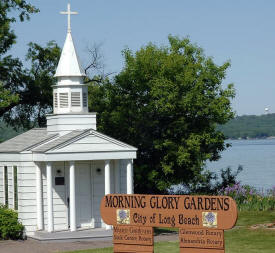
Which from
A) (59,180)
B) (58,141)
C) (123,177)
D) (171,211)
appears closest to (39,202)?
(59,180)

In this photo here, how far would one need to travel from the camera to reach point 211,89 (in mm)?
38469

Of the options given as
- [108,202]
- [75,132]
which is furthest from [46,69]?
[108,202]

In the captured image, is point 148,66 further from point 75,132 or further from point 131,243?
point 131,243

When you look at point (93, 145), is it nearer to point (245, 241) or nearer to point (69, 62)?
point (69, 62)

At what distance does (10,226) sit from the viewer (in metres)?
25.0

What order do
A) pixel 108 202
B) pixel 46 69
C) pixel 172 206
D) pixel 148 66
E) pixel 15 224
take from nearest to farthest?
pixel 172 206, pixel 108 202, pixel 15 224, pixel 148 66, pixel 46 69

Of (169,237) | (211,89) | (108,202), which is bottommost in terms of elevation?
(169,237)

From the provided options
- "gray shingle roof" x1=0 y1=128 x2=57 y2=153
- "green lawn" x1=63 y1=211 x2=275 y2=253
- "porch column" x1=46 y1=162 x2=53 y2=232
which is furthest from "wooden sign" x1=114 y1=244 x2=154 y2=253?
"gray shingle roof" x1=0 y1=128 x2=57 y2=153

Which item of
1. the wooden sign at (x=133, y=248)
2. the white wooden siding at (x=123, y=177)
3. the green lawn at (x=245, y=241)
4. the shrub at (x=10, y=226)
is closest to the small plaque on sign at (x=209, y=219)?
the wooden sign at (x=133, y=248)

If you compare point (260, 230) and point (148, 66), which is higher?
point (148, 66)

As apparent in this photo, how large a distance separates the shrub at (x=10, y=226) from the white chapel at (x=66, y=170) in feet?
1.54

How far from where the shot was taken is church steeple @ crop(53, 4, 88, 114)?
91.3ft

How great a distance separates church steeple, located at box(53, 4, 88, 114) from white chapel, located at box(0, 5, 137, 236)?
39 millimetres

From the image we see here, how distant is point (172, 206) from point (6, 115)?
29211mm
